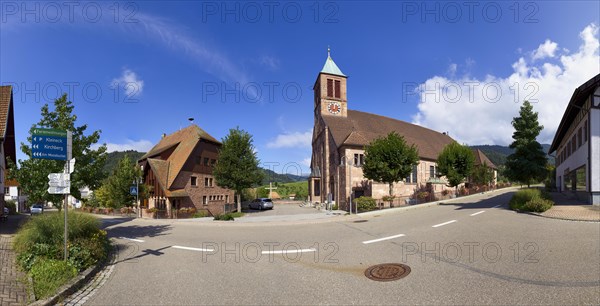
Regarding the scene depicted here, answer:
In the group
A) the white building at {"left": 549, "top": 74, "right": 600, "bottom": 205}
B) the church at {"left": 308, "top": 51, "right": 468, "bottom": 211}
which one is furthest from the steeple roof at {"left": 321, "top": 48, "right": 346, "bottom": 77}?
the white building at {"left": 549, "top": 74, "right": 600, "bottom": 205}

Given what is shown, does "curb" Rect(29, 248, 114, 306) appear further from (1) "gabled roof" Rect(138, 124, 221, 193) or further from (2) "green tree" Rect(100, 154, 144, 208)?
(2) "green tree" Rect(100, 154, 144, 208)

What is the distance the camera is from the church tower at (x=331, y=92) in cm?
4081

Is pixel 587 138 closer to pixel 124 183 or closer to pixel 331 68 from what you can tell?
pixel 331 68

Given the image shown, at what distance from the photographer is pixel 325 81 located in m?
41.0

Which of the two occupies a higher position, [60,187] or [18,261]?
[60,187]

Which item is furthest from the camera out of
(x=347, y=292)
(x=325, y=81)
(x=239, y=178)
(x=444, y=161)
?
(x=325, y=81)

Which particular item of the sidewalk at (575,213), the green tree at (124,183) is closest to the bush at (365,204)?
the sidewalk at (575,213)

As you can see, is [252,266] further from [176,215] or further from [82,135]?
[176,215]

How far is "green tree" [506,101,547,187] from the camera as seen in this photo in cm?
3184

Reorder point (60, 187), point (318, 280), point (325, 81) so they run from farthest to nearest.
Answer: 1. point (325, 81)
2. point (60, 187)
3. point (318, 280)

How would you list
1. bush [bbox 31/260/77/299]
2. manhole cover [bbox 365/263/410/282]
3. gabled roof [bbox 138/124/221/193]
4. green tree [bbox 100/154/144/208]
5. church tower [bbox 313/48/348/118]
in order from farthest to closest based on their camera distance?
church tower [bbox 313/48/348/118], green tree [bbox 100/154/144/208], gabled roof [bbox 138/124/221/193], manhole cover [bbox 365/263/410/282], bush [bbox 31/260/77/299]

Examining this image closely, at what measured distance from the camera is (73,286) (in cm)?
637

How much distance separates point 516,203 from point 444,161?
19.9m

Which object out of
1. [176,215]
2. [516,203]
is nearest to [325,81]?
[176,215]
